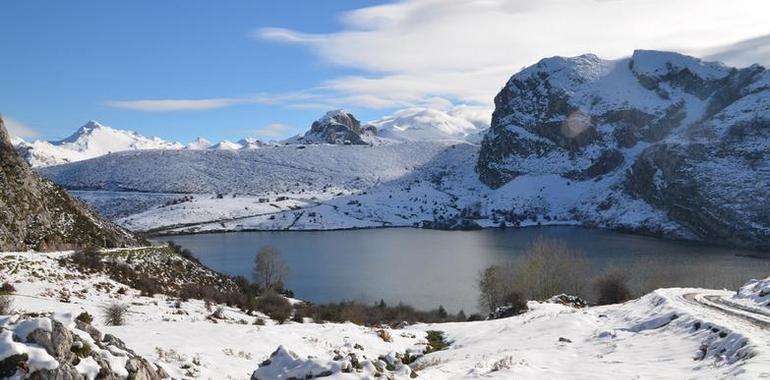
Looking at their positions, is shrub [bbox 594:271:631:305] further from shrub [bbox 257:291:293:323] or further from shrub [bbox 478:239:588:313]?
shrub [bbox 257:291:293:323]

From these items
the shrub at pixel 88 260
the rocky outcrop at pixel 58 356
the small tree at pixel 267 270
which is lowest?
the small tree at pixel 267 270

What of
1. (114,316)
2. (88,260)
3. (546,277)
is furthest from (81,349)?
(546,277)

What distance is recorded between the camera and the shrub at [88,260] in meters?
40.8

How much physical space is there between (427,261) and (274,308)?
79.1 m

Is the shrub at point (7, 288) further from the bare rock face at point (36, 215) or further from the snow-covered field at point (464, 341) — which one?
the bare rock face at point (36, 215)

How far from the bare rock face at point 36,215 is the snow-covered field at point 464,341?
932 cm

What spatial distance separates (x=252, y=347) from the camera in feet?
69.7

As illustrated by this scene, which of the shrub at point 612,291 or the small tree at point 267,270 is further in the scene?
the small tree at point 267,270

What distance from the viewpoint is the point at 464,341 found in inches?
1075

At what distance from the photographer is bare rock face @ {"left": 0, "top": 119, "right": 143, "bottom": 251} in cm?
4541

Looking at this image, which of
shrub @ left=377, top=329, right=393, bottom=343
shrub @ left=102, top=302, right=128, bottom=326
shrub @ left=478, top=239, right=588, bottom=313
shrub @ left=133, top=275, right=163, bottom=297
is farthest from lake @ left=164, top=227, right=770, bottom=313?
shrub @ left=102, top=302, right=128, bottom=326

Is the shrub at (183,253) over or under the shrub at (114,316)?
under

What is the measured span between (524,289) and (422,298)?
51.2ft

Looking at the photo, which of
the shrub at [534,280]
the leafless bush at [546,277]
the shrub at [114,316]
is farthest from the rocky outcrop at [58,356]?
the leafless bush at [546,277]
